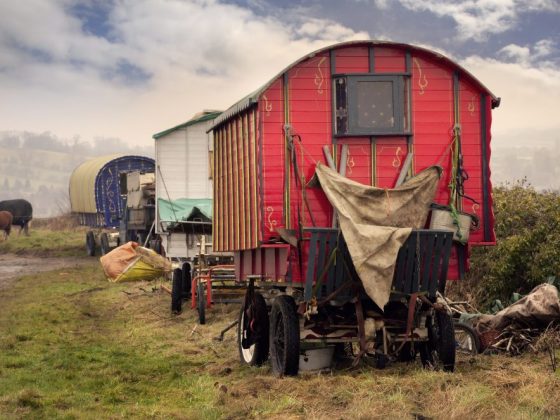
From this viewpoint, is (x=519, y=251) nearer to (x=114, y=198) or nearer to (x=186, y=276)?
(x=186, y=276)

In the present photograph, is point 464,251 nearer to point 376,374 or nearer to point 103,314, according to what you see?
point 376,374

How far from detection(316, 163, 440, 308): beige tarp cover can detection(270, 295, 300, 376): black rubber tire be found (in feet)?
3.57

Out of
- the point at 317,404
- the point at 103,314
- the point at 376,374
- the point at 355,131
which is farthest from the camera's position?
the point at 103,314

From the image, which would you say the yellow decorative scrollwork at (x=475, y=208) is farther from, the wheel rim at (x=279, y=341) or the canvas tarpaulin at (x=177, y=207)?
the canvas tarpaulin at (x=177, y=207)

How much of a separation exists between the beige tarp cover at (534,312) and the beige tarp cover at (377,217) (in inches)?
91.5

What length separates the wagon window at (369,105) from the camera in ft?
32.1

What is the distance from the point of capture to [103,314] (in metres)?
17.2

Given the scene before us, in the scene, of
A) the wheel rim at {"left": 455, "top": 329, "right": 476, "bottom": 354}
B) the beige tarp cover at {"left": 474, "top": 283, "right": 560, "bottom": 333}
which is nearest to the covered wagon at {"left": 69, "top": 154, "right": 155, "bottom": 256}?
the wheel rim at {"left": 455, "top": 329, "right": 476, "bottom": 354}

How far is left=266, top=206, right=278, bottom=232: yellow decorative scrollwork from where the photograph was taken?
9.59 m

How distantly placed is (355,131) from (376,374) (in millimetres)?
2845

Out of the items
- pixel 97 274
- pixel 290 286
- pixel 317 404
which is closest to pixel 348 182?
pixel 290 286

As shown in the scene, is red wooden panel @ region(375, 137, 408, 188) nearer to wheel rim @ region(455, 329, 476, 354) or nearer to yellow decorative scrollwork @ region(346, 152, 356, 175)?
yellow decorative scrollwork @ region(346, 152, 356, 175)

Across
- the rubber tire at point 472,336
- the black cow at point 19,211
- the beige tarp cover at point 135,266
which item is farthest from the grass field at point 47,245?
the rubber tire at point 472,336

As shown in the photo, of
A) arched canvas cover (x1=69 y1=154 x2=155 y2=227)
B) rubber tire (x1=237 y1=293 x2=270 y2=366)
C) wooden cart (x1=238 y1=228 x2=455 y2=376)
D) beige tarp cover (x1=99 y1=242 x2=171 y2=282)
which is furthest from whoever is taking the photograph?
arched canvas cover (x1=69 y1=154 x2=155 y2=227)
